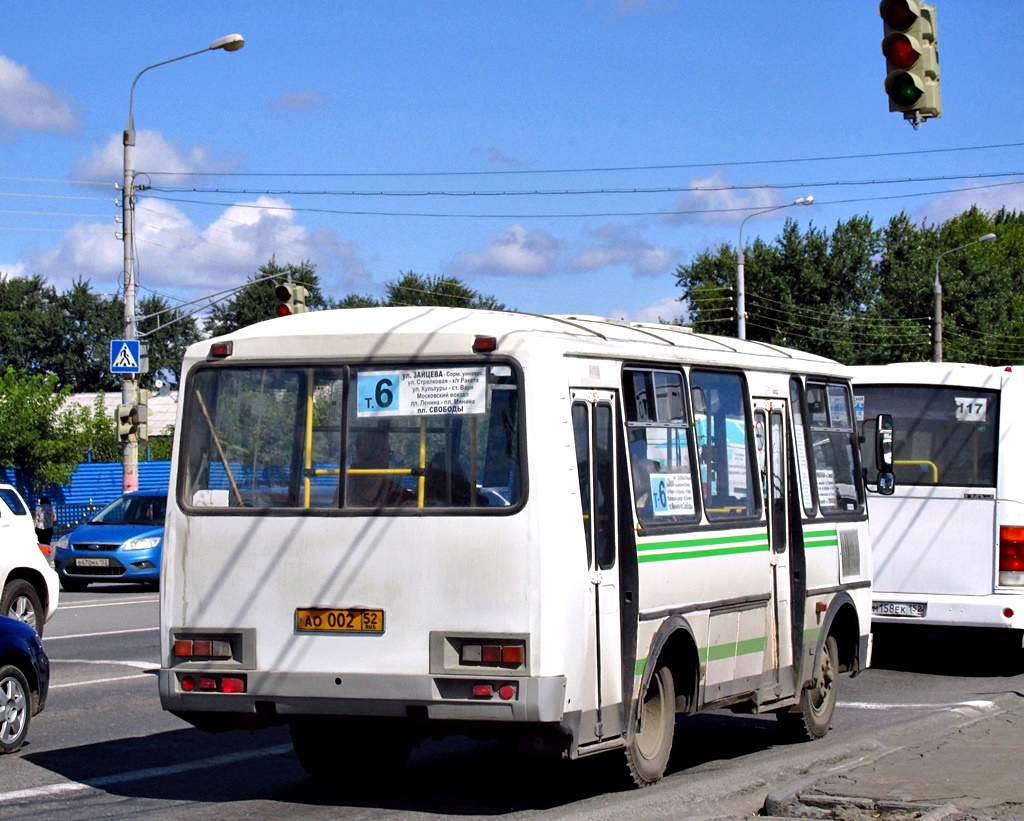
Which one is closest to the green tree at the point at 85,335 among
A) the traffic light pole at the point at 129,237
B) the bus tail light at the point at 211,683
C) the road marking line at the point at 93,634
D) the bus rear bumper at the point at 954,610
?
the traffic light pole at the point at 129,237

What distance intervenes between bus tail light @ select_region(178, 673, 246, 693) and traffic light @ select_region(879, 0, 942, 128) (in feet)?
19.1

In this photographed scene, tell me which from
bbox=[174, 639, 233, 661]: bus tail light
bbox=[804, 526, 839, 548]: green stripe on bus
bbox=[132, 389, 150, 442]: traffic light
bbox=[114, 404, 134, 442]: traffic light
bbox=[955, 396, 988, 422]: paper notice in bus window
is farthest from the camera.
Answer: bbox=[132, 389, 150, 442]: traffic light

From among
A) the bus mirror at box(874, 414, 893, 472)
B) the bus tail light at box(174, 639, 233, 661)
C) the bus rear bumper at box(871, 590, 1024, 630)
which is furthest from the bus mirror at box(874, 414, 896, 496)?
the bus tail light at box(174, 639, 233, 661)

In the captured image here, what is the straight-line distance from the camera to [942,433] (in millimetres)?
15008

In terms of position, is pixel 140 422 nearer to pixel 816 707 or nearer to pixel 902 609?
pixel 902 609

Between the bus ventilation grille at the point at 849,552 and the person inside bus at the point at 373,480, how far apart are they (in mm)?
4530

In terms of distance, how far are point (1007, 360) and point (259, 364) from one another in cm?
7174

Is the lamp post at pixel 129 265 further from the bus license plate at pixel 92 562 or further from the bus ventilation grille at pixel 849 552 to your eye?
the bus ventilation grille at pixel 849 552

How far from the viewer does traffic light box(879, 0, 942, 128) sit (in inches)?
398

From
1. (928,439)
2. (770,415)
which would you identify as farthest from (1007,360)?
(770,415)

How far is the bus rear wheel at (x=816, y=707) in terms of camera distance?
34.8ft

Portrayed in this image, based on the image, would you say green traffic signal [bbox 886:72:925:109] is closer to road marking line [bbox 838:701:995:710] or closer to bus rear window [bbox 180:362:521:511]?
bus rear window [bbox 180:362:521:511]

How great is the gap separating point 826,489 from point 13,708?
572 centimetres

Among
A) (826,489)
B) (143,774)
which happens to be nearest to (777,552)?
(826,489)
